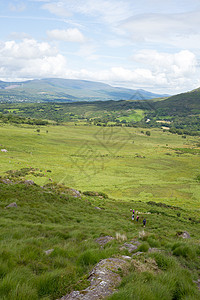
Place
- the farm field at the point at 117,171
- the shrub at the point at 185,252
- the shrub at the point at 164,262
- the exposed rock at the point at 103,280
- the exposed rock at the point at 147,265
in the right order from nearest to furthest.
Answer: the exposed rock at the point at 103,280, the exposed rock at the point at 147,265, the shrub at the point at 164,262, the shrub at the point at 185,252, the farm field at the point at 117,171

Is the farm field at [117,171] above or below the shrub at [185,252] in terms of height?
below

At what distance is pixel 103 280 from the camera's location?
5.40 metres

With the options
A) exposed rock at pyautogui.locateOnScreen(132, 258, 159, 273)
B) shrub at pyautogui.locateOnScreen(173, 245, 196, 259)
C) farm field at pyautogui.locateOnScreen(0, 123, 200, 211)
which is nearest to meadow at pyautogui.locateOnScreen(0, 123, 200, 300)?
shrub at pyautogui.locateOnScreen(173, 245, 196, 259)

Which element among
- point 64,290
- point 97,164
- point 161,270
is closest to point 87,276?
point 64,290

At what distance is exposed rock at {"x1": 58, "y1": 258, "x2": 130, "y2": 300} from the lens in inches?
185

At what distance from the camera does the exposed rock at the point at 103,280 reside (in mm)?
4700

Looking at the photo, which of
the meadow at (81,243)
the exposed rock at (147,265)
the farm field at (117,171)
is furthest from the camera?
the farm field at (117,171)

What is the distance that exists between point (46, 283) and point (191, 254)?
746 cm

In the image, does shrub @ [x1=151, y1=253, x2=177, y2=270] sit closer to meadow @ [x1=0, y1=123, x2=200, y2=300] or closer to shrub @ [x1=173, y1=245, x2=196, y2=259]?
meadow @ [x1=0, y1=123, x2=200, y2=300]

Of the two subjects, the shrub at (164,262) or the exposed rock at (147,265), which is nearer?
the exposed rock at (147,265)

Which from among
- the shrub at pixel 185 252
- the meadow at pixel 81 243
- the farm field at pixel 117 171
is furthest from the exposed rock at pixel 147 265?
the farm field at pixel 117 171

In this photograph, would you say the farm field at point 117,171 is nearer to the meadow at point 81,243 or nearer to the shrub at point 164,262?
the meadow at point 81,243

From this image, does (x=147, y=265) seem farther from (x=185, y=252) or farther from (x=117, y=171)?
(x=117, y=171)

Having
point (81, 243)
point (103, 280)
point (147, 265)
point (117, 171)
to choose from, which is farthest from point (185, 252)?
point (117, 171)
